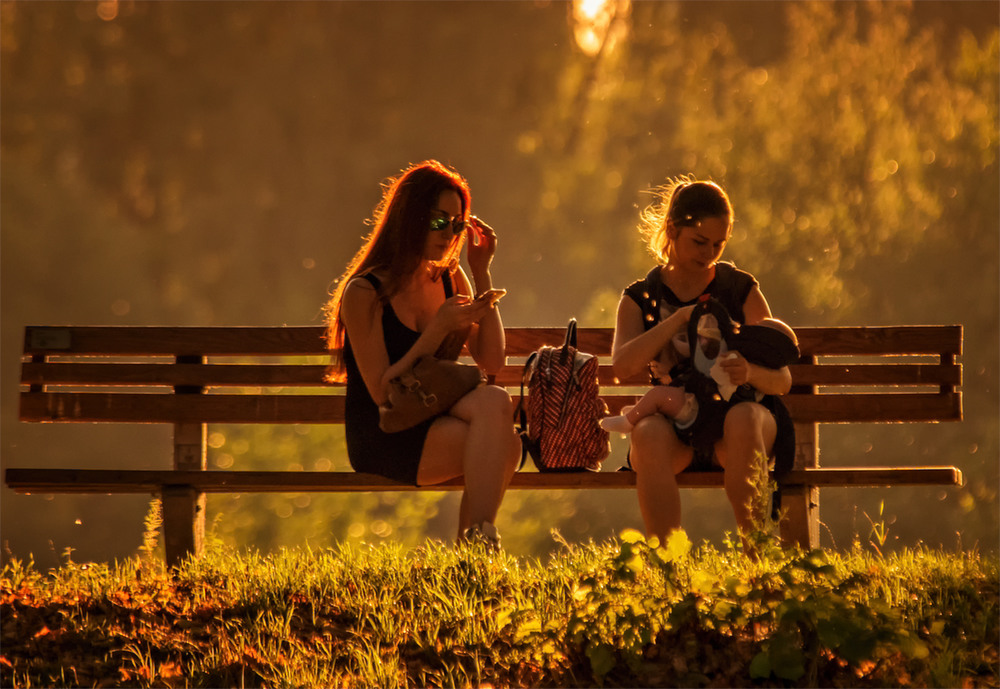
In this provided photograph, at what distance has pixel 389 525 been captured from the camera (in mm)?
21906

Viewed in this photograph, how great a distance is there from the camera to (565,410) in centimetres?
445

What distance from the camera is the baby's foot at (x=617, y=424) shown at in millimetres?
4352

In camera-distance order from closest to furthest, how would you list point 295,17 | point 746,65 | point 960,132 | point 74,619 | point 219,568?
1. point 74,619
2. point 219,568
3. point 960,132
4. point 746,65
5. point 295,17

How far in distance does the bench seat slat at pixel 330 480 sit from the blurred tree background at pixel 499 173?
1536 centimetres

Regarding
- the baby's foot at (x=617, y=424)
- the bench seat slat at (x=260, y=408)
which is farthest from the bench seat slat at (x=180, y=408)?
the baby's foot at (x=617, y=424)

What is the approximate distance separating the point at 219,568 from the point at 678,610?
2.04 metres

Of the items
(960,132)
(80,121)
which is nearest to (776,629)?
(960,132)

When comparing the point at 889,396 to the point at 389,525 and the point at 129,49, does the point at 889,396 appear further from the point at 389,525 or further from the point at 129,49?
the point at 129,49

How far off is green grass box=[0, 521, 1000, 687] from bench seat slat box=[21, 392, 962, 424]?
104 cm

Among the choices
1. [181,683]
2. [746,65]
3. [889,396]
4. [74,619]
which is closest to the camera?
[181,683]

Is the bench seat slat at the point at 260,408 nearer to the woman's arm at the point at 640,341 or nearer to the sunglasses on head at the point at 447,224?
the woman's arm at the point at 640,341

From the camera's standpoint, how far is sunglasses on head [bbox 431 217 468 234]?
4.45m

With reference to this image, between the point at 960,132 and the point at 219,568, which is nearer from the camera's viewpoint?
the point at 219,568

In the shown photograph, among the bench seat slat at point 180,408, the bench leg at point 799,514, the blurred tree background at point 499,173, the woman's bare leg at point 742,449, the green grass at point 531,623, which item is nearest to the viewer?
the green grass at point 531,623
